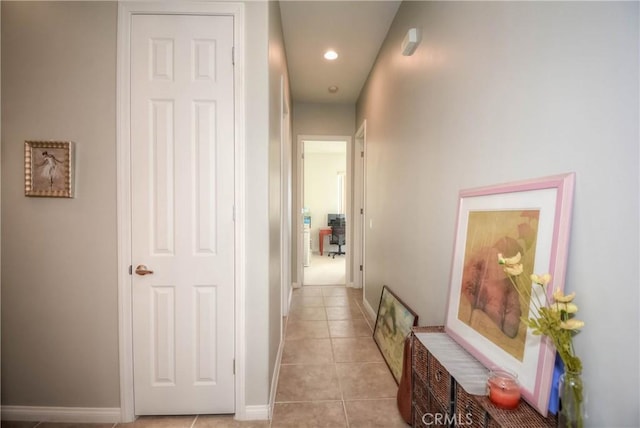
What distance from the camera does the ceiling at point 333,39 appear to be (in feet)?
8.14

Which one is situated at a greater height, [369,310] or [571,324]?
[571,324]

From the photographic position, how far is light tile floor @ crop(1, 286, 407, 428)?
70.2 inches

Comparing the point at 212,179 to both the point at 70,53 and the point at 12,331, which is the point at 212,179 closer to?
the point at 70,53

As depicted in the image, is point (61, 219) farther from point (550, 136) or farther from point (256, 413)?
point (550, 136)

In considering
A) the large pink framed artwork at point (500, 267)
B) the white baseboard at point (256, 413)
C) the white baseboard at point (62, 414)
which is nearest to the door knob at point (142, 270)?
the white baseboard at point (62, 414)

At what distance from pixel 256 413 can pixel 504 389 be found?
147cm

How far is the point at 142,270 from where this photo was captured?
5.83 ft

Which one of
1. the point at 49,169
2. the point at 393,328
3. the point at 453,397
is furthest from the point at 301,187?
the point at 453,397

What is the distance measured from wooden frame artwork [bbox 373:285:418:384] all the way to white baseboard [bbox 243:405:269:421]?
0.94m

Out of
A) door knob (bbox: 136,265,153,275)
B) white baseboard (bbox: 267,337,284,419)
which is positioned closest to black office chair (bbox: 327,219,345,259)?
white baseboard (bbox: 267,337,284,419)

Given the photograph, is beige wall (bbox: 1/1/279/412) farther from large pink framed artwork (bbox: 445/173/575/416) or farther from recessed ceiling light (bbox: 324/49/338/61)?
recessed ceiling light (bbox: 324/49/338/61)

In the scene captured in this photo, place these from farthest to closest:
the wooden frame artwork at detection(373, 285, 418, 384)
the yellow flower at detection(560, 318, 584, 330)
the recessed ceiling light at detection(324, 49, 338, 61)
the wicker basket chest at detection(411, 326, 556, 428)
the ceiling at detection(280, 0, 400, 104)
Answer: the recessed ceiling light at detection(324, 49, 338, 61)
the ceiling at detection(280, 0, 400, 104)
the wooden frame artwork at detection(373, 285, 418, 384)
the wicker basket chest at detection(411, 326, 556, 428)
the yellow flower at detection(560, 318, 584, 330)

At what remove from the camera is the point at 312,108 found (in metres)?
4.68

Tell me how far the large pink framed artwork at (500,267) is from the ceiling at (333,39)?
6.42 ft
